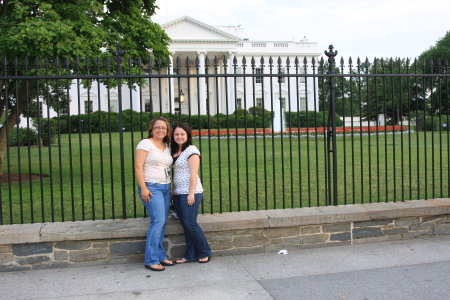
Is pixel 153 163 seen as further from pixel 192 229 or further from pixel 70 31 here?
pixel 70 31

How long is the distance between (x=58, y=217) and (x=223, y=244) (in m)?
3.12

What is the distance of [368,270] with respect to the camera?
4.59m

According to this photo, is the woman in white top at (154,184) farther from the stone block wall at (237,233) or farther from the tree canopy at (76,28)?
the tree canopy at (76,28)

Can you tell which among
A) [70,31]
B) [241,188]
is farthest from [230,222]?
[70,31]

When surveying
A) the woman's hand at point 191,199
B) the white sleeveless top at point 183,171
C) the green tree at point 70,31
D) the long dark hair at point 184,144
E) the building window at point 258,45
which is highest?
the building window at point 258,45

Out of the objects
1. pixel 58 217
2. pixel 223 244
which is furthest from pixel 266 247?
pixel 58 217

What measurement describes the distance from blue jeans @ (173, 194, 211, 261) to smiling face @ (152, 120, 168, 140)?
2.22ft

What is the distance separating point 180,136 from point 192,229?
39.1 inches

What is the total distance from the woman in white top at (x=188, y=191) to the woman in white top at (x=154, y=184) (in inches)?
6.0

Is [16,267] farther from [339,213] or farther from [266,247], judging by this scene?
[339,213]

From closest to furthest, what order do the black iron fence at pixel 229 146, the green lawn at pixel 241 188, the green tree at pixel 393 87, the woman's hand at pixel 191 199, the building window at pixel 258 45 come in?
the woman's hand at pixel 191 199, the black iron fence at pixel 229 146, the green lawn at pixel 241 188, the green tree at pixel 393 87, the building window at pixel 258 45

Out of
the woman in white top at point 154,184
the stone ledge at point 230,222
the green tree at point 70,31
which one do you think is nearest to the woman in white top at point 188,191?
the woman in white top at point 154,184

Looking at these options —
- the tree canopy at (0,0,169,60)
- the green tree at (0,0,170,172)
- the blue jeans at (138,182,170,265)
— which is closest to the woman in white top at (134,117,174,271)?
the blue jeans at (138,182,170,265)

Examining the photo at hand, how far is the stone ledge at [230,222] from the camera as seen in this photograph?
15.6 ft
